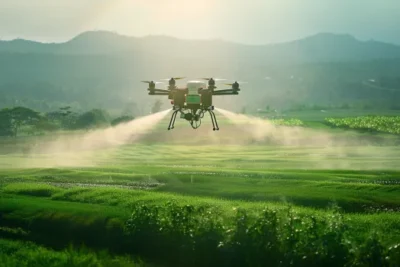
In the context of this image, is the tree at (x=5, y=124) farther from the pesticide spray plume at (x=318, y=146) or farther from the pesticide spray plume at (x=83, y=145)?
the pesticide spray plume at (x=318, y=146)

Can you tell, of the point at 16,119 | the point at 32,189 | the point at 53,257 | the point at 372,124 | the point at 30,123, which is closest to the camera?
the point at 53,257

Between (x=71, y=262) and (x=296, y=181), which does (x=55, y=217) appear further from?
(x=296, y=181)

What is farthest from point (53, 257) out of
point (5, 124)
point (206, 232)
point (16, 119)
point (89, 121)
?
point (5, 124)

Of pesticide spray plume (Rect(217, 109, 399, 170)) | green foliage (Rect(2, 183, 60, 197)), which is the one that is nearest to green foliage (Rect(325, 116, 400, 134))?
pesticide spray plume (Rect(217, 109, 399, 170))

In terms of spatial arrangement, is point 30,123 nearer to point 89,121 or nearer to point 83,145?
point 89,121

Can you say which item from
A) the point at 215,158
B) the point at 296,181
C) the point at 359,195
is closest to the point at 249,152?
the point at 215,158

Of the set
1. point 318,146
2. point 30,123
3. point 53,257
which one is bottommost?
point 53,257
